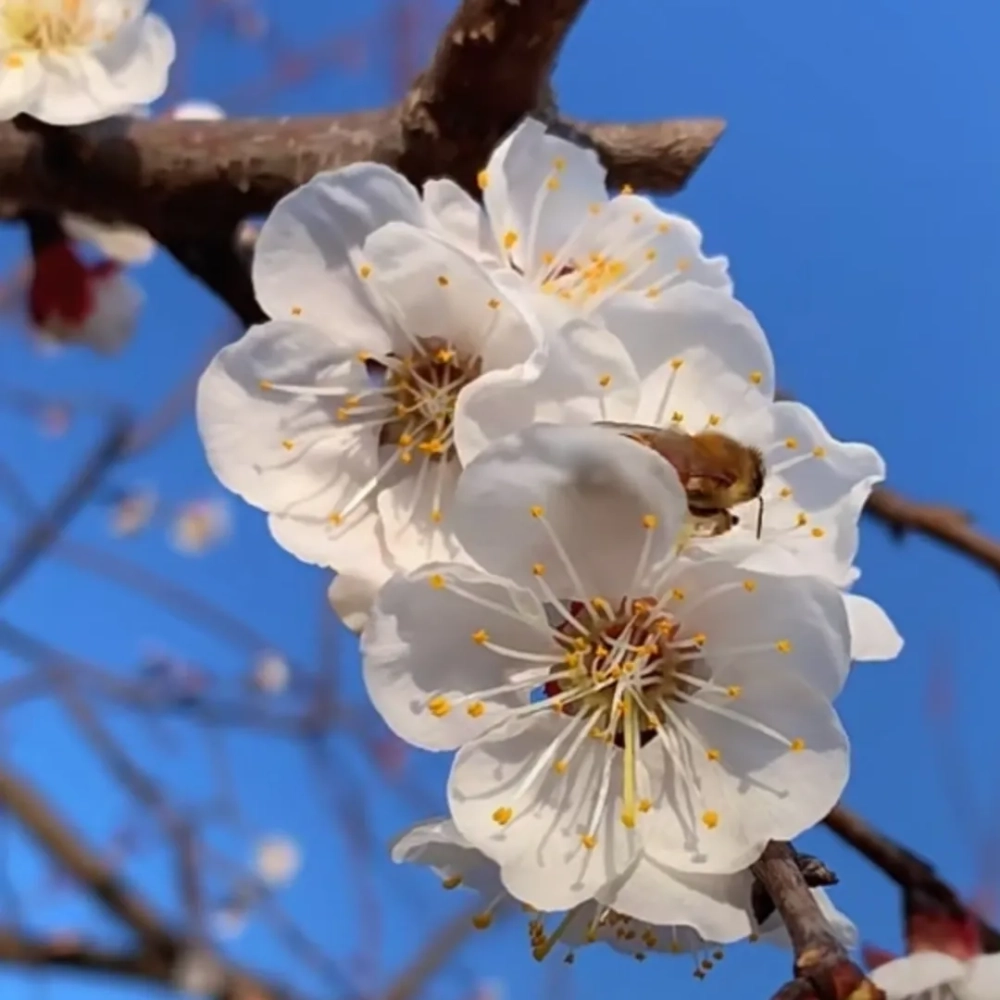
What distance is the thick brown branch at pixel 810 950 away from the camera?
0.33m

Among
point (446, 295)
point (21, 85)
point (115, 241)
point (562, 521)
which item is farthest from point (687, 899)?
point (115, 241)

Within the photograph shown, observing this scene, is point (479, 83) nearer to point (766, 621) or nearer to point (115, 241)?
point (766, 621)

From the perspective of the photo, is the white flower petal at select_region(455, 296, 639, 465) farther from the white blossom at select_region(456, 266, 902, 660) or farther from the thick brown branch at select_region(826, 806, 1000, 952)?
the thick brown branch at select_region(826, 806, 1000, 952)

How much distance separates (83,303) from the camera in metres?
0.99

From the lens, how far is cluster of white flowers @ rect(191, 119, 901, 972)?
42 centimetres

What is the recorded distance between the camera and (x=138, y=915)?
1.71m

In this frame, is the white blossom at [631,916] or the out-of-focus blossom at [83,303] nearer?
Answer: the white blossom at [631,916]

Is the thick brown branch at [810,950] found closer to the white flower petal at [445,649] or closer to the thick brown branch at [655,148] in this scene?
the white flower petal at [445,649]

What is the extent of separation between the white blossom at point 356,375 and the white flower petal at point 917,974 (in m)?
0.26

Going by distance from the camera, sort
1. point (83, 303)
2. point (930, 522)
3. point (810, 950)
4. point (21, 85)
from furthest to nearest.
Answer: point (83, 303)
point (930, 522)
point (21, 85)
point (810, 950)

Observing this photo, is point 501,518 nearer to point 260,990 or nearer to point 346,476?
point 346,476

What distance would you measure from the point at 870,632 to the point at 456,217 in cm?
22

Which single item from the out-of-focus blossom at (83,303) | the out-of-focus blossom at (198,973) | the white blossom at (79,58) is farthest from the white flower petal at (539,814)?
the out-of-focus blossom at (198,973)

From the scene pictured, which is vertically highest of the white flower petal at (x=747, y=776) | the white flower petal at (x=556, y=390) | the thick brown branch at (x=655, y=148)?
the thick brown branch at (x=655, y=148)
